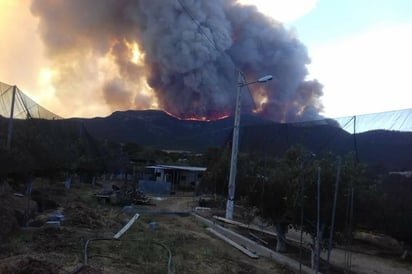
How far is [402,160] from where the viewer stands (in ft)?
49.3

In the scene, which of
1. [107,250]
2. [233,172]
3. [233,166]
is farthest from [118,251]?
[233,166]

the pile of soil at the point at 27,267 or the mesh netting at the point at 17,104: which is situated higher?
the mesh netting at the point at 17,104

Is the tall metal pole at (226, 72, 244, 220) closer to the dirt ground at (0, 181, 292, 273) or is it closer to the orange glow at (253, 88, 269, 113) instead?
the dirt ground at (0, 181, 292, 273)

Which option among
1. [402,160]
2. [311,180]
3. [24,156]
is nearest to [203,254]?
[311,180]

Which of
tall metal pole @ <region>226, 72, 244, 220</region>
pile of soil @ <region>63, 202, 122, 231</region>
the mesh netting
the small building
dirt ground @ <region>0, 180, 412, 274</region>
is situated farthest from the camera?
the small building

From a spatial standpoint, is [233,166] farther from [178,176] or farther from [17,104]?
[178,176]

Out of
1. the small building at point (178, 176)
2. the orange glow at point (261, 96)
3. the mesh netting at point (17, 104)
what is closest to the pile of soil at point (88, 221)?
the mesh netting at point (17, 104)

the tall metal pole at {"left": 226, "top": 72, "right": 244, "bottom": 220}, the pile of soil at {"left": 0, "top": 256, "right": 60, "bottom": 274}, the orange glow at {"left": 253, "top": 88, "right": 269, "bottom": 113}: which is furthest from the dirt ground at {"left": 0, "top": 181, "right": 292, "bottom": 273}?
the orange glow at {"left": 253, "top": 88, "right": 269, "bottom": 113}

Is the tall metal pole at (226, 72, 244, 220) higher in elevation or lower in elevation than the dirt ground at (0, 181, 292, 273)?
higher

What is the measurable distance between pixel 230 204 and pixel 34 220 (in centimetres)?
902

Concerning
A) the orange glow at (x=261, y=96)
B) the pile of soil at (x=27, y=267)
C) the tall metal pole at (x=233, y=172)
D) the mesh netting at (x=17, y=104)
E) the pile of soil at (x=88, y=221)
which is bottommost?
the pile of soil at (x=88, y=221)

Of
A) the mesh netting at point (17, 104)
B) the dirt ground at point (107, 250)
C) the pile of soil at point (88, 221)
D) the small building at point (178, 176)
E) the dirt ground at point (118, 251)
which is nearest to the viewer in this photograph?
the dirt ground at point (107, 250)

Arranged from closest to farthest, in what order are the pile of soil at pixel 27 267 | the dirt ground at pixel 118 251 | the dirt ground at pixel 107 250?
1. the pile of soil at pixel 27 267
2. the dirt ground at pixel 107 250
3. the dirt ground at pixel 118 251

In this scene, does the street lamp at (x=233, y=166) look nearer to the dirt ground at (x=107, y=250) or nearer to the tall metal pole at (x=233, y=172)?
the tall metal pole at (x=233, y=172)
